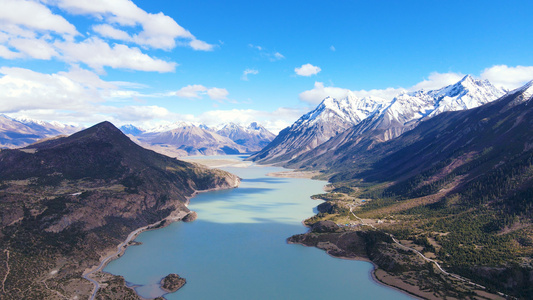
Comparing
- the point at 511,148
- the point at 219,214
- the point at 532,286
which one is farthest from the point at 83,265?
the point at 511,148

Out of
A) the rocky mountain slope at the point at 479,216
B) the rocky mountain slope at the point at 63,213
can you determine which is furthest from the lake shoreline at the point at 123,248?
the rocky mountain slope at the point at 479,216

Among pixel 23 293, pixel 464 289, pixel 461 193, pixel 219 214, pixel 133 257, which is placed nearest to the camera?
pixel 23 293

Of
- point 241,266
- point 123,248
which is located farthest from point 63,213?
point 241,266

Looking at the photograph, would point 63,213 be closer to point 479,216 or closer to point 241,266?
point 241,266

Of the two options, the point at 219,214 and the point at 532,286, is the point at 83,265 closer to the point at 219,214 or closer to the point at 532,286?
the point at 219,214

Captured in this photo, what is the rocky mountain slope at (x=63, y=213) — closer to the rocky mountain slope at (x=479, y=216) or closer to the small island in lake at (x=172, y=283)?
the small island in lake at (x=172, y=283)
